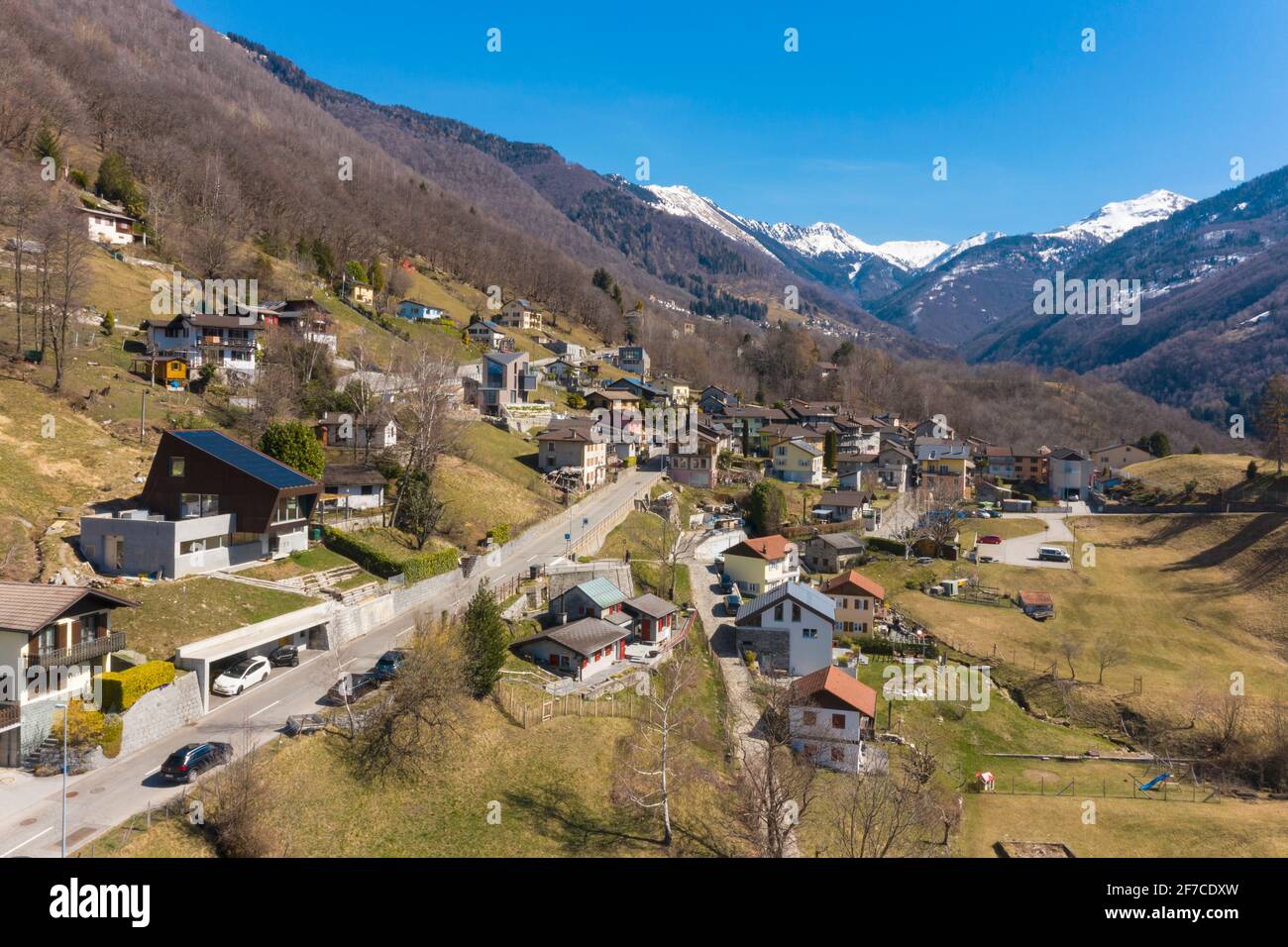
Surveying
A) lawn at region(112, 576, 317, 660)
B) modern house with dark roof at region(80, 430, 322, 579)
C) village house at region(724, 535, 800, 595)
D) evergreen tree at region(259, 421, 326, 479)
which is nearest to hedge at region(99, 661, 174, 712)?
lawn at region(112, 576, 317, 660)

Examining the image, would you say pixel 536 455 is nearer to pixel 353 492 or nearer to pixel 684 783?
pixel 353 492

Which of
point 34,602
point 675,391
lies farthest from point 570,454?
point 675,391

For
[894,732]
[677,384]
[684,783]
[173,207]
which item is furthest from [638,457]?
[173,207]

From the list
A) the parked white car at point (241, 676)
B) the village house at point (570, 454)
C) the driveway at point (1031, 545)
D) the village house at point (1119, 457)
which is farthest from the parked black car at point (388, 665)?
the village house at point (1119, 457)

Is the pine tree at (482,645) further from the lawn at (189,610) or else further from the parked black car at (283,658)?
the lawn at (189,610)

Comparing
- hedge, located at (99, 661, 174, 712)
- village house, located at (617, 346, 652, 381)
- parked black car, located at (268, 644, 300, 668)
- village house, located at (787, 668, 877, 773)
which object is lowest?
village house, located at (787, 668, 877, 773)

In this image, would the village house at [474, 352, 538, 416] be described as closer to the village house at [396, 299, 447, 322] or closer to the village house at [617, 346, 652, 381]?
the village house at [396, 299, 447, 322]
